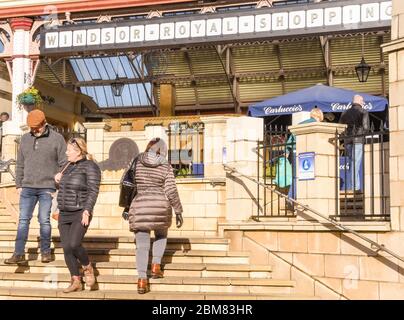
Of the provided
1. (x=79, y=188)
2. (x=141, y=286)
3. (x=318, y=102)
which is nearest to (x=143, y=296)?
(x=141, y=286)

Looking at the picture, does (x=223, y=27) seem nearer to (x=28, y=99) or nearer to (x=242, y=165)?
(x=28, y=99)

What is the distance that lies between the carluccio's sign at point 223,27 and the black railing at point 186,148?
3221mm

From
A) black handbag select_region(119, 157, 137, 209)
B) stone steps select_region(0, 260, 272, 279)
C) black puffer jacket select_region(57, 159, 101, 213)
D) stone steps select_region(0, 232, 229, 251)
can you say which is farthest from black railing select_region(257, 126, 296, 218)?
black puffer jacket select_region(57, 159, 101, 213)

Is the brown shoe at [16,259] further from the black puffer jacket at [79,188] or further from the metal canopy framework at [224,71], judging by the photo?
the metal canopy framework at [224,71]

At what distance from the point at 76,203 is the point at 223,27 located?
1042 cm

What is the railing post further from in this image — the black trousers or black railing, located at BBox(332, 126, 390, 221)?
the black trousers

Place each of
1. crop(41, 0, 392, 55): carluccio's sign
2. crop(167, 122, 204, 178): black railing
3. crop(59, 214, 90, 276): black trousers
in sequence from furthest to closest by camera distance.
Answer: crop(41, 0, 392, 55): carluccio's sign < crop(167, 122, 204, 178): black railing < crop(59, 214, 90, 276): black trousers

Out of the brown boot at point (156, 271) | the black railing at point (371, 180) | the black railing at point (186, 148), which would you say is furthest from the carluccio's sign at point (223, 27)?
the brown boot at point (156, 271)

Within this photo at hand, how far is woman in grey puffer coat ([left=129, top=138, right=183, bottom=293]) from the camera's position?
8352 mm

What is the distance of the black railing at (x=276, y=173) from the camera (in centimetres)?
1049

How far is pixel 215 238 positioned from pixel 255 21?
8.70 m

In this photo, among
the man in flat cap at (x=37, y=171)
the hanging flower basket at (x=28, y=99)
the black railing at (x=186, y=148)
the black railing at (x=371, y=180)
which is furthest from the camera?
the hanging flower basket at (x=28, y=99)
